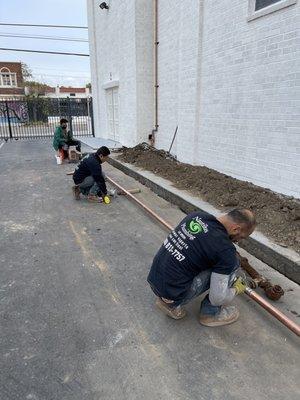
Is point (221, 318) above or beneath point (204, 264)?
beneath

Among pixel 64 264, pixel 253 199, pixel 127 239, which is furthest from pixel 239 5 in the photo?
pixel 64 264

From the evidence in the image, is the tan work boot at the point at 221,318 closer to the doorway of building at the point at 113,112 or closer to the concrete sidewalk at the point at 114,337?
the concrete sidewalk at the point at 114,337

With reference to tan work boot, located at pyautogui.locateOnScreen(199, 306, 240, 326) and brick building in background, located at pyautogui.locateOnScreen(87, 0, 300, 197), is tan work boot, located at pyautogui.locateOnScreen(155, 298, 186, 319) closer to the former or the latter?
tan work boot, located at pyautogui.locateOnScreen(199, 306, 240, 326)

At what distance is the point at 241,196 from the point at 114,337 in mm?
3677

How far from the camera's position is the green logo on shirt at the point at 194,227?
2687 mm

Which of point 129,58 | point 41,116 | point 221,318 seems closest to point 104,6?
point 129,58

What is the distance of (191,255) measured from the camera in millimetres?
2709

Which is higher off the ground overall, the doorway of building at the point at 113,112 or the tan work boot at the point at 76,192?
the doorway of building at the point at 113,112

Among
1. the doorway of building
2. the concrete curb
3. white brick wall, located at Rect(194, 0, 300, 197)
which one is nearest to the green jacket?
the concrete curb

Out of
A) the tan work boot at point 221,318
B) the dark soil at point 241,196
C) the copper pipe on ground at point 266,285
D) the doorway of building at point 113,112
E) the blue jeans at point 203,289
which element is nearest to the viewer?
the blue jeans at point 203,289

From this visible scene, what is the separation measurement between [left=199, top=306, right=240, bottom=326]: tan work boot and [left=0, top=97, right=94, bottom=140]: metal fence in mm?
17734

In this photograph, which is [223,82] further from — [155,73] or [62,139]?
[62,139]

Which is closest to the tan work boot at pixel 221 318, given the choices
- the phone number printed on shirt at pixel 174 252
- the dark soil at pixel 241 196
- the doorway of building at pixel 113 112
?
the phone number printed on shirt at pixel 174 252

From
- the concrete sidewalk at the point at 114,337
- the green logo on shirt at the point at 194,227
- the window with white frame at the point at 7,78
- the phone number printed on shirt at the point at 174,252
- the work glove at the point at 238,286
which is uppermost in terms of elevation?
the window with white frame at the point at 7,78
